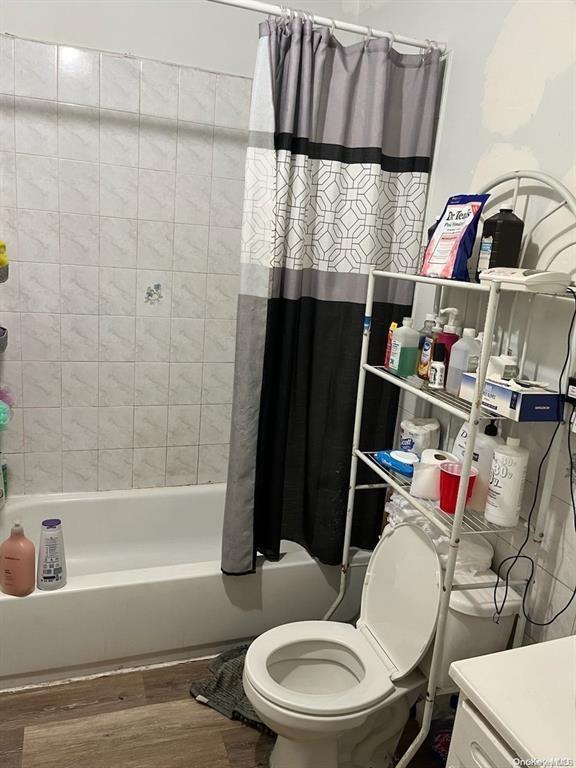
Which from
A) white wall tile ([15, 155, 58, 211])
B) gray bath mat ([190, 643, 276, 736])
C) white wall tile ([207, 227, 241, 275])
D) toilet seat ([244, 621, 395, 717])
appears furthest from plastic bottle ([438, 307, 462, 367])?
white wall tile ([15, 155, 58, 211])

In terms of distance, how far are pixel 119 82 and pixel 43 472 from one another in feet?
5.40

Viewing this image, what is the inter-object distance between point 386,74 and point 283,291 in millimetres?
775

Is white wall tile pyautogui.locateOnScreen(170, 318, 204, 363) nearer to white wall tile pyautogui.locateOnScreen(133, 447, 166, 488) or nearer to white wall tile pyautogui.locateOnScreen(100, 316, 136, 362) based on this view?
white wall tile pyautogui.locateOnScreen(100, 316, 136, 362)

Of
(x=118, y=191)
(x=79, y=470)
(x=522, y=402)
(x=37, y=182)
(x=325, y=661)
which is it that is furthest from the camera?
(x=79, y=470)

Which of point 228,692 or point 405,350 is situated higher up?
point 405,350

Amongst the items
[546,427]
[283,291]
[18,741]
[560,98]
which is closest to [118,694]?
[18,741]

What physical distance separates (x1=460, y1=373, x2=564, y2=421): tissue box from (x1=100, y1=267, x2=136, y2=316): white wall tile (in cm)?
164

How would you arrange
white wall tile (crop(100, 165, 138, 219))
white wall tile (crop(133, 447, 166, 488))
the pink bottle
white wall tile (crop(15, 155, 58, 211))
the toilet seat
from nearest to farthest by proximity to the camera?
the toilet seat < the pink bottle < white wall tile (crop(15, 155, 58, 211)) < white wall tile (crop(100, 165, 138, 219)) < white wall tile (crop(133, 447, 166, 488))

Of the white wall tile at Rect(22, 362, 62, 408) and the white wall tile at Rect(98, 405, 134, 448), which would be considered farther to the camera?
the white wall tile at Rect(98, 405, 134, 448)

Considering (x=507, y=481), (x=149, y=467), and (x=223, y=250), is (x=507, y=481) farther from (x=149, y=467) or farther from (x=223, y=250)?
(x=149, y=467)

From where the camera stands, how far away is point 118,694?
2.06 meters

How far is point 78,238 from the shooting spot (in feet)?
8.03

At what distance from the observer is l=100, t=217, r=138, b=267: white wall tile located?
2477mm

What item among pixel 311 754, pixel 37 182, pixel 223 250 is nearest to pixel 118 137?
pixel 37 182
